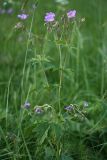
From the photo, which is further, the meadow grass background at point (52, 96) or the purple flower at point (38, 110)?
the meadow grass background at point (52, 96)

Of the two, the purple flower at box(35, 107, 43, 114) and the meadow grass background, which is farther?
the meadow grass background

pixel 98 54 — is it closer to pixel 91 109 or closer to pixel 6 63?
pixel 6 63

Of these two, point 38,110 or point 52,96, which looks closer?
point 38,110

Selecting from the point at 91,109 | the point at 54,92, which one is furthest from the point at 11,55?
the point at 91,109

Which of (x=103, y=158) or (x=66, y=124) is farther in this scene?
(x=103, y=158)

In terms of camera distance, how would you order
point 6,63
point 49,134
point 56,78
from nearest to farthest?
point 49,134
point 56,78
point 6,63

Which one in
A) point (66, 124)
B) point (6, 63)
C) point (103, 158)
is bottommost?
point (103, 158)

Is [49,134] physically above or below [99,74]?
below

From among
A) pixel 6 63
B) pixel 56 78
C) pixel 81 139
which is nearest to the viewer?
pixel 81 139
